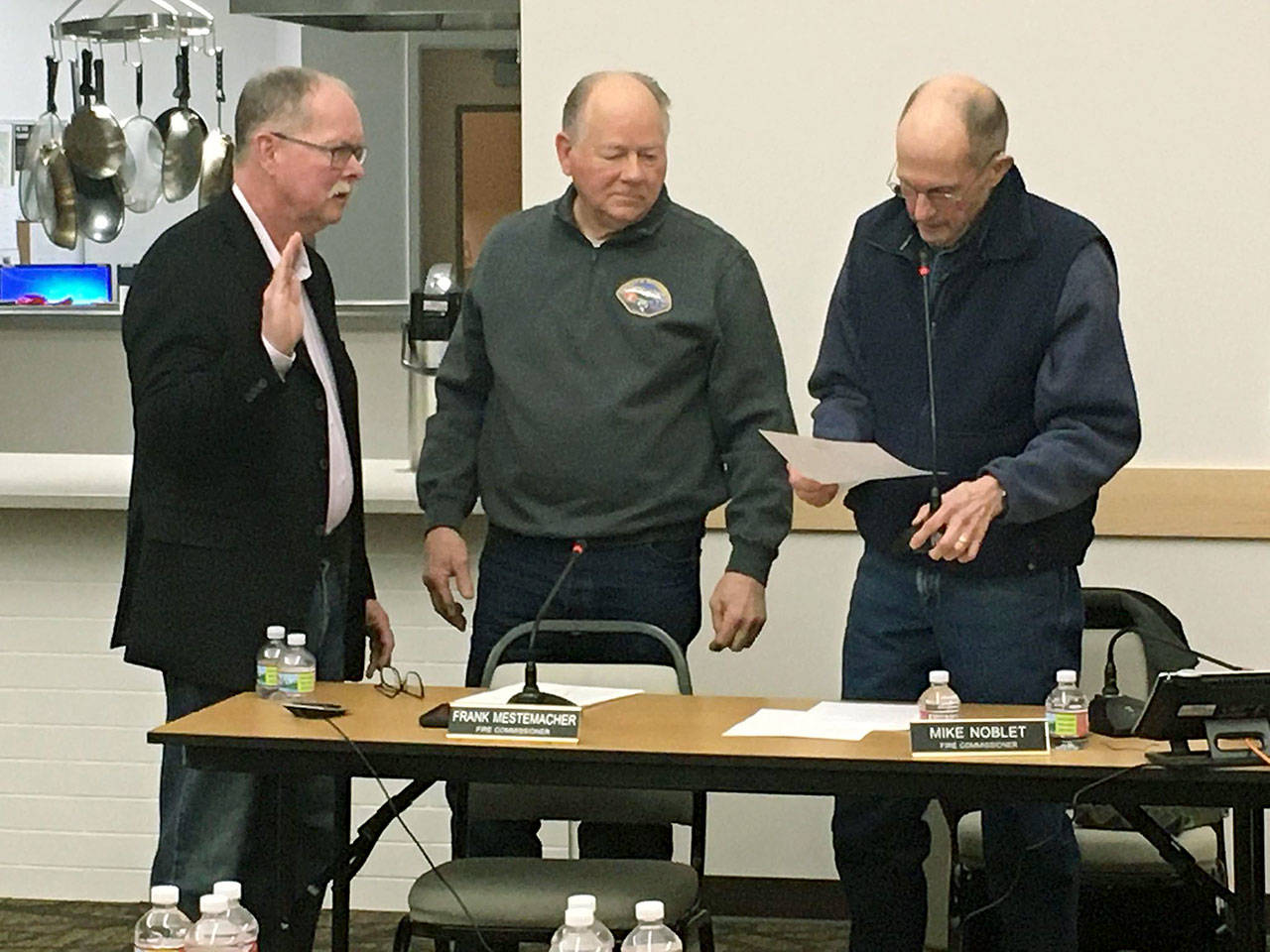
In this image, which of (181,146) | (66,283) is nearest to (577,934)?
(181,146)

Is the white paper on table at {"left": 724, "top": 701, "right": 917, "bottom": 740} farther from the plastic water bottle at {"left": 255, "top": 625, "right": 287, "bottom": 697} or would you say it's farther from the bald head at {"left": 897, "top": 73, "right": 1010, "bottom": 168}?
the bald head at {"left": 897, "top": 73, "right": 1010, "bottom": 168}

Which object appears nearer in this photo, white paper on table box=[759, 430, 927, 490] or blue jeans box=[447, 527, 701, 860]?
white paper on table box=[759, 430, 927, 490]

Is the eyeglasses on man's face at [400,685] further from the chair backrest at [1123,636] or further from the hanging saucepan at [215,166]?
the hanging saucepan at [215,166]

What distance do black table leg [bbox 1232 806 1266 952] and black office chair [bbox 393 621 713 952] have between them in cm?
74

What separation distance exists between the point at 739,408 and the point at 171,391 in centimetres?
99

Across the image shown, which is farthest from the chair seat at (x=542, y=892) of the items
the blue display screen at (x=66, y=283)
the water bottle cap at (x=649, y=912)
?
the blue display screen at (x=66, y=283)

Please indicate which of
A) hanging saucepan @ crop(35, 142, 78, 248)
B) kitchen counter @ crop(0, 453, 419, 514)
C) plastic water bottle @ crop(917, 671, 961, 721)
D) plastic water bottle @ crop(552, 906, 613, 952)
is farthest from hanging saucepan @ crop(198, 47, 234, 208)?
plastic water bottle @ crop(552, 906, 613, 952)

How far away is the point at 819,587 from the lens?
168 inches

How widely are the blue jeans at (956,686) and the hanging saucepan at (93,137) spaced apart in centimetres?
343

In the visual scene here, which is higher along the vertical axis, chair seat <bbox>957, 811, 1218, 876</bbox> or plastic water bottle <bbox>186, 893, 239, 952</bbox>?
plastic water bottle <bbox>186, 893, 239, 952</bbox>

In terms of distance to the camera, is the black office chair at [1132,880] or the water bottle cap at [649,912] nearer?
the water bottle cap at [649,912]

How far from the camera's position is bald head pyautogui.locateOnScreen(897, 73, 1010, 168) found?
9.72 ft

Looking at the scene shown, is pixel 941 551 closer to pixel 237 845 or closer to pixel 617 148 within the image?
pixel 617 148

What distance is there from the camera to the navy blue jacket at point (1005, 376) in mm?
2957
